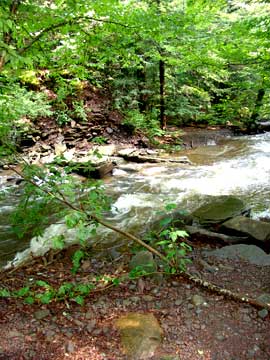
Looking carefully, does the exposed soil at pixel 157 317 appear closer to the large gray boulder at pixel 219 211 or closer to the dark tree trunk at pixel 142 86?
the large gray boulder at pixel 219 211

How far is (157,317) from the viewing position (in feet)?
10.4

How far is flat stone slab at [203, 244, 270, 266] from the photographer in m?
4.24

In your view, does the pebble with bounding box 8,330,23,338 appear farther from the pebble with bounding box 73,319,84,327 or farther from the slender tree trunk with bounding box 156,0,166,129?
the slender tree trunk with bounding box 156,0,166,129

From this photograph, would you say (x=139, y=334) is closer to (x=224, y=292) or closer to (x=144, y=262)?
(x=224, y=292)

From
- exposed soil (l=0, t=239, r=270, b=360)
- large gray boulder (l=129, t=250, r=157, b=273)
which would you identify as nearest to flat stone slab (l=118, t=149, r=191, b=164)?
large gray boulder (l=129, t=250, r=157, b=273)

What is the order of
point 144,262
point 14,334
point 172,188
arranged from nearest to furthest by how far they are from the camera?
point 14,334 → point 144,262 → point 172,188

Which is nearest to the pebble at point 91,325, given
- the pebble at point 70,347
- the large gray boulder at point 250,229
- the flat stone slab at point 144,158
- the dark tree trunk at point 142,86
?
the pebble at point 70,347

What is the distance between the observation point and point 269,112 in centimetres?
745

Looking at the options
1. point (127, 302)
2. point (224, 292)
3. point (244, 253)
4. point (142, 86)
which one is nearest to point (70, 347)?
point (127, 302)

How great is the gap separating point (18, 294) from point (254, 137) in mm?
15287

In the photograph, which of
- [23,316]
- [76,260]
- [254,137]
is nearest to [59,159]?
[76,260]

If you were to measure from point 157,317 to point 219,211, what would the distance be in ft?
10.7

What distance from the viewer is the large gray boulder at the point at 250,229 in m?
4.83

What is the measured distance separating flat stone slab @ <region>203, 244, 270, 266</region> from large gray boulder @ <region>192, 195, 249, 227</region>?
106cm
